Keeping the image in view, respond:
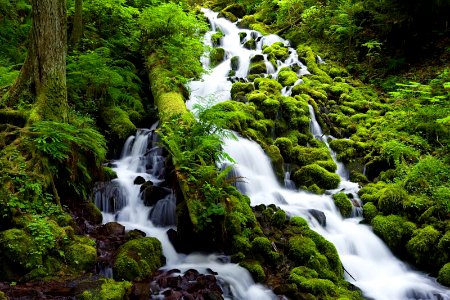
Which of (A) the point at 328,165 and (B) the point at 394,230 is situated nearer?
(B) the point at 394,230

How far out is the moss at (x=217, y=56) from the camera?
14920mm

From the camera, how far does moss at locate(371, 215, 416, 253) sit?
754 centimetres

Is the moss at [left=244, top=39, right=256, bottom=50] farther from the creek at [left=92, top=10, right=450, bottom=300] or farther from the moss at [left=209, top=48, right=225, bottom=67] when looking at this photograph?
the creek at [left=92, top=10, right=450, bottom=300]

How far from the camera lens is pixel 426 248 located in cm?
705

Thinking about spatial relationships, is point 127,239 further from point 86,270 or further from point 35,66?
point 35,66

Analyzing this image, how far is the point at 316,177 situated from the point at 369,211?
61.2 inches

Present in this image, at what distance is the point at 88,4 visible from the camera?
10.9 metres

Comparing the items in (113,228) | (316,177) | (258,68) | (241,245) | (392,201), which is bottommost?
(113,228)

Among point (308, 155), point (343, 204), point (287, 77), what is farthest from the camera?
point (287, 77)

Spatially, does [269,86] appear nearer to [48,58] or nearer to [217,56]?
[217,56]

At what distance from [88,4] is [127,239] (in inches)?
310

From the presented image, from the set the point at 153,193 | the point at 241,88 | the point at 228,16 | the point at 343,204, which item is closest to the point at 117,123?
the point at 153,193

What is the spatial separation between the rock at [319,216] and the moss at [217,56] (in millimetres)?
8735

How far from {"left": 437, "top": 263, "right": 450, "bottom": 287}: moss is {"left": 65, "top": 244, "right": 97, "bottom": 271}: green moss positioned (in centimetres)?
582
